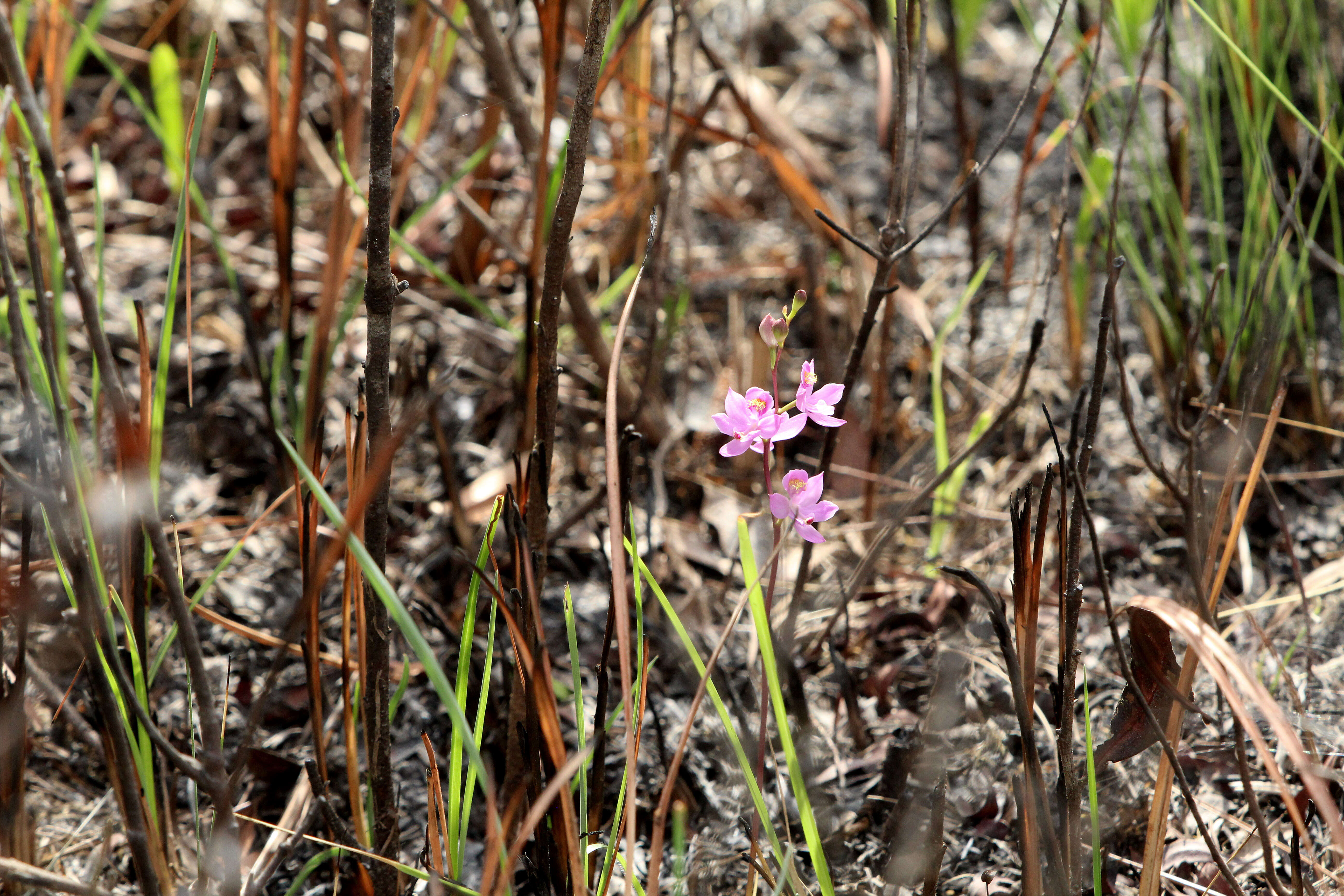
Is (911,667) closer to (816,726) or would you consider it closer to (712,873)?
(816,726)

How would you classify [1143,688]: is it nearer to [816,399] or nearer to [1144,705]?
[1144,705]

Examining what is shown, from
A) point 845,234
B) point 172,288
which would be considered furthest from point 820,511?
point 172,288

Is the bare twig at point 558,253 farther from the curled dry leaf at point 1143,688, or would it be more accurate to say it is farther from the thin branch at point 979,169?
the curled dry leaf at point 1143,688

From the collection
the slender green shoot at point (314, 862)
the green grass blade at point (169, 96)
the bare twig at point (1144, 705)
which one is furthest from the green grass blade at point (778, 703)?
the green grass blade at point (169, 96)

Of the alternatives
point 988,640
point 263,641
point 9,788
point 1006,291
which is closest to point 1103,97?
point 1006,291

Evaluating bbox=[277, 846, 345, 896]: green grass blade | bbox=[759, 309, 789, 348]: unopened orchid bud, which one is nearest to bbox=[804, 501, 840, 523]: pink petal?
bbox=[759, 309, 789, 348]: unopened orchid bud
